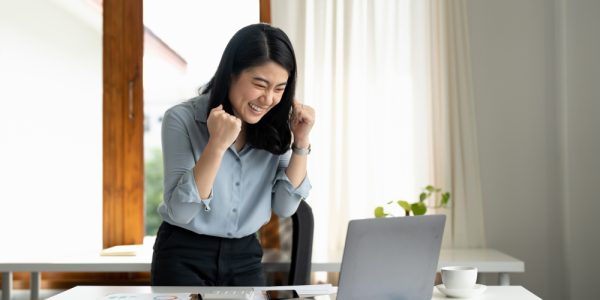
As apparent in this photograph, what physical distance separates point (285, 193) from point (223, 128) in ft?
1.21

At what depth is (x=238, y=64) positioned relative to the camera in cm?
209

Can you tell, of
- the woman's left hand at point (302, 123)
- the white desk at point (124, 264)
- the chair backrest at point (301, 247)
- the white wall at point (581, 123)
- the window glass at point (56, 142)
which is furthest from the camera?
the window glass at point (56, 142)

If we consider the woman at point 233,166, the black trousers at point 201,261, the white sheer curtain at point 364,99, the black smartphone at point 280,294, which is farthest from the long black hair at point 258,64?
the white sheer curtain at point 364,99

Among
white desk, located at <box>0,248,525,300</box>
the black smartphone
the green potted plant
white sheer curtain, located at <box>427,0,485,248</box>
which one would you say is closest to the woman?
the black smartphone

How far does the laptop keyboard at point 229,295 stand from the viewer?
5.64ft

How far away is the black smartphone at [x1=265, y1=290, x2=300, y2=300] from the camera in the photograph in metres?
1.79

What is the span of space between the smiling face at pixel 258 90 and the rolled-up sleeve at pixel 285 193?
22 centimetres

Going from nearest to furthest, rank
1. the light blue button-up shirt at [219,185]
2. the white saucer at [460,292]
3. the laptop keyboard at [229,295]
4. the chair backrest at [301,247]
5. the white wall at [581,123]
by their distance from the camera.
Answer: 1. the laptop keyboard at [229,295]
2. the white saucer at [460,292]
3. the light blue button-up shirt at [219,185]
4. the chair backrest at [301,247]
5. the white wall at [581,123]

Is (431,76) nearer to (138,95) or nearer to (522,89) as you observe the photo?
(522,89)

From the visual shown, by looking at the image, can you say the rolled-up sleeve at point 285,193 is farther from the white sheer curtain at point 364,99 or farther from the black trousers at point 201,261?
the white sheer curtain at point 364,99

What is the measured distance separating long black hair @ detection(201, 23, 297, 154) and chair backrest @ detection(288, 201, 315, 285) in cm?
38

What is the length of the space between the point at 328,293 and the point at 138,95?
2136 millimetres

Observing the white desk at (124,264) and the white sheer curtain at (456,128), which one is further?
the white sheer curtain at (456,128)

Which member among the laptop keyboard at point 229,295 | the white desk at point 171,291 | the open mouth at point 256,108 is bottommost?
the white desk at point 171,291
